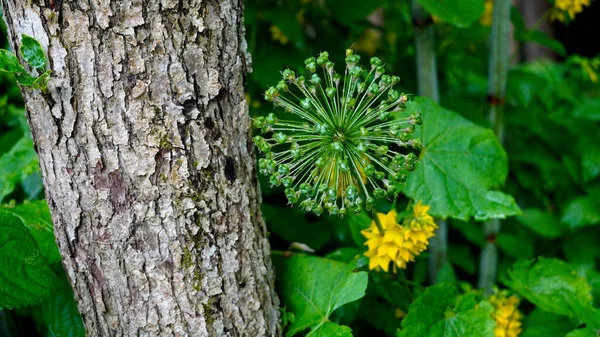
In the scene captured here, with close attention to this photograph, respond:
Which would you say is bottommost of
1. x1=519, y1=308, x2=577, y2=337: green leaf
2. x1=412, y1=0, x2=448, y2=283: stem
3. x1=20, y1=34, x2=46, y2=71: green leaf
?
x1=519, y1=308, x2=577, y2=337: green leaf

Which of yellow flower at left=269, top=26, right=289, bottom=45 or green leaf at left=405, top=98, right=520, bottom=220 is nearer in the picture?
green leaf at left=405, top=98, right=520, bottom=220

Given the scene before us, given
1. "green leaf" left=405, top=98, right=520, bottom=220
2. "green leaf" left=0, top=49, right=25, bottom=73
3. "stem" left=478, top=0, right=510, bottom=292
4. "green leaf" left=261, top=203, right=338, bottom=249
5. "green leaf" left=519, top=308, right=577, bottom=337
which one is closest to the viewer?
"green leaf" left=0, top=49, right=25, bottom=73

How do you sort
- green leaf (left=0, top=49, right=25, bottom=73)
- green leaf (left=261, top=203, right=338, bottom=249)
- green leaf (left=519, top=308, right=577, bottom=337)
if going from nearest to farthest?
green leaf (left=0, top=49, right=25, bottom=73) → green leaf (left=519, top=308, right=577, bottom=337) → green leaf (left=261, top=203, right=338, bottom=249)

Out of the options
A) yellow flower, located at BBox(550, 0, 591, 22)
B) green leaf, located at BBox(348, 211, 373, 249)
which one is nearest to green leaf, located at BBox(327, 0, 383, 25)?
yellow flower, located at BBox(550, 0, 591, 22)

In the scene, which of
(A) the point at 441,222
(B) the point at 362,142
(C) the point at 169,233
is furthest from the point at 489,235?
(C) the point at 169,233

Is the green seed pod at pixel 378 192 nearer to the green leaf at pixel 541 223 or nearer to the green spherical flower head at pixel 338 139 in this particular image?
the green spherical flower head at pixel 338 139

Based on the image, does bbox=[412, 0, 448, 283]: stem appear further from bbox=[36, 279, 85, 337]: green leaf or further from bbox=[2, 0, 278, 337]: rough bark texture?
bbox=[36, 279, 85, 337]: green leaf

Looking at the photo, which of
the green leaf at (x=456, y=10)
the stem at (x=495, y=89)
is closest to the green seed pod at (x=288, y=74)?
the green leaf at (x=456, y=10)

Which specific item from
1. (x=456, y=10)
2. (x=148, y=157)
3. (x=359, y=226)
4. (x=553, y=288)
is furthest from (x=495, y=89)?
(x=148, y=157)
